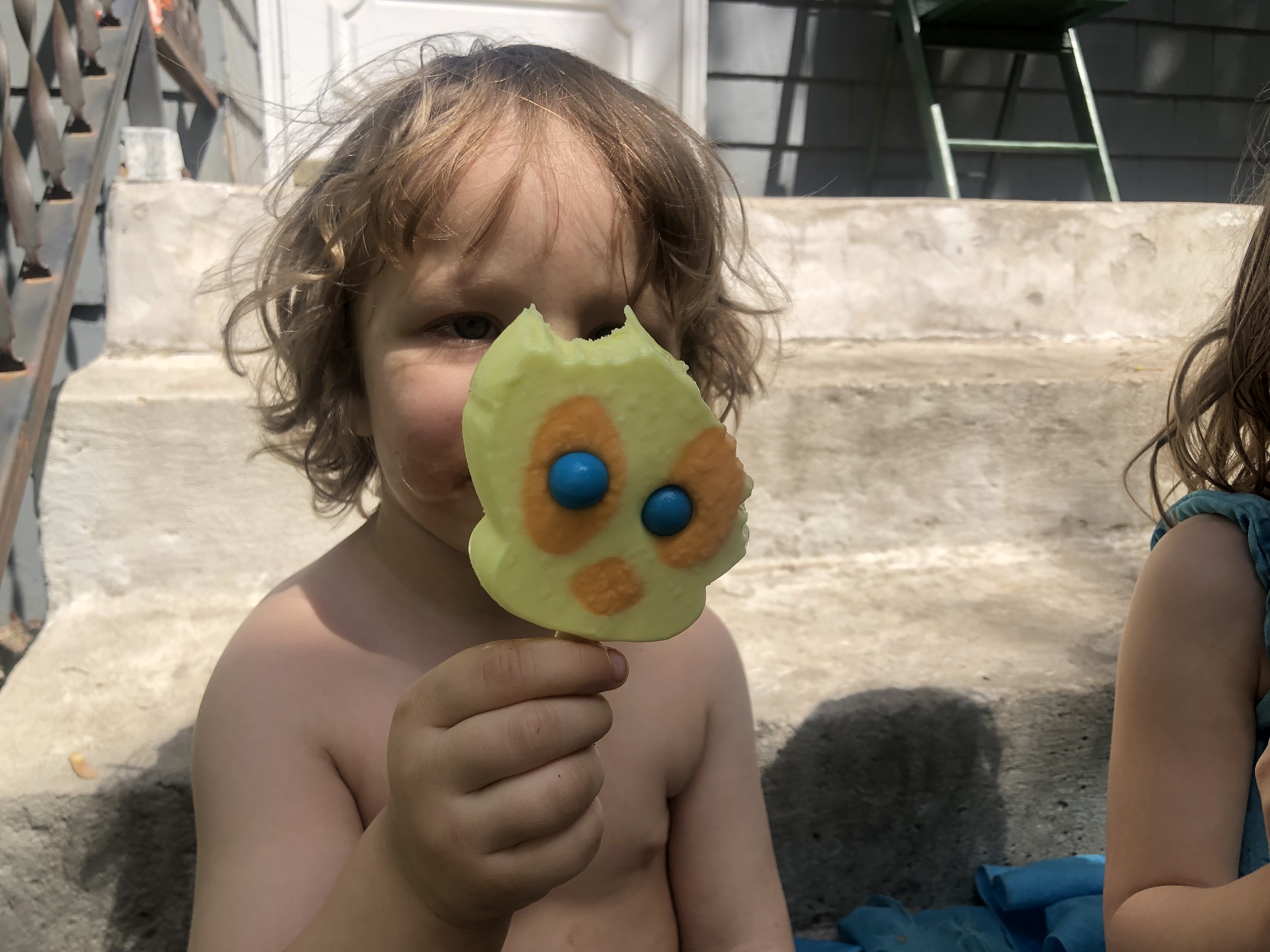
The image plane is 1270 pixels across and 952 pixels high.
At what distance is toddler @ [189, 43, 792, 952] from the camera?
27.9 inches

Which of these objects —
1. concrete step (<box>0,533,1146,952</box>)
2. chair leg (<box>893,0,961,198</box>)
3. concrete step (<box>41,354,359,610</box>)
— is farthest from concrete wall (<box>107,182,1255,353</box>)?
concrete step (<box>41,354,359,610</box>)

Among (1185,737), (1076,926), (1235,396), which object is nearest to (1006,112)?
(1235,396)

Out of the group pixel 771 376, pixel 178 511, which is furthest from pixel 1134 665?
pixel 178 511

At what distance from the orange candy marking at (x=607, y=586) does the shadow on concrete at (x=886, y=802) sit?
88 cm

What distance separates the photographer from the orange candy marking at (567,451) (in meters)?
0.67

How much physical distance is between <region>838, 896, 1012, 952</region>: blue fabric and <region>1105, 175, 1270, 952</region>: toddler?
42cm

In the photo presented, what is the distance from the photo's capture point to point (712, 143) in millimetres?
1239

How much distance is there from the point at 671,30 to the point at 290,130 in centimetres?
304

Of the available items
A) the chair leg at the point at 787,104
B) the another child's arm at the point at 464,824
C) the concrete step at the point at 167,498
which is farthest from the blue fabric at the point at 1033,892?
the chair leg at the point at 787,104

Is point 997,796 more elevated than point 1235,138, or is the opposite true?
point 1235,138

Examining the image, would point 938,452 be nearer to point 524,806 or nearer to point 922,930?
point 922,930

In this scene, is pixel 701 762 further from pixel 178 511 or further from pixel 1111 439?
pixel 1111 439

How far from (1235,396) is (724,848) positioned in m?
0.83

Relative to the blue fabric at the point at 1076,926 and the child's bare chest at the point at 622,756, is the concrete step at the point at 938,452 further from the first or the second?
the child's bare chest at the point at 622,756
